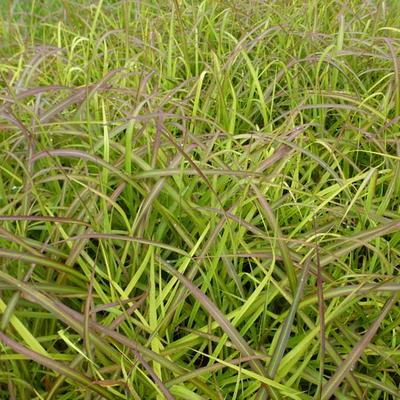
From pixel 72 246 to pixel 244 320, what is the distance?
0.34 m

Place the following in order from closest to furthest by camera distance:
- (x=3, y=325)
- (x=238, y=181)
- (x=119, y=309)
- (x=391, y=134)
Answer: (x=3, y=325) < (x=119, y=309) < (x=238, y=181) < (x=391, y=134)

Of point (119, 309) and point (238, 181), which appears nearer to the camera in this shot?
point (119, 309)

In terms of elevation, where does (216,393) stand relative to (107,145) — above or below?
below

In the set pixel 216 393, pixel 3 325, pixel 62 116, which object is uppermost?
pixel 62 116

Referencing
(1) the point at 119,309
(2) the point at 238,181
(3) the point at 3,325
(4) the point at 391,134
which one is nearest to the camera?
(3) the point at 3,325

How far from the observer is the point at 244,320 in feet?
3.70

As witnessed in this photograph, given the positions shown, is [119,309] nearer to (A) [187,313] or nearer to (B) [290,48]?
(A) [187,313]

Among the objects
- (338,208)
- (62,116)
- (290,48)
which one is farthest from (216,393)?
(290,48)

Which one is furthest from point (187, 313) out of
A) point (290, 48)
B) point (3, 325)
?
point (290, 48)

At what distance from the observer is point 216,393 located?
3.25ft

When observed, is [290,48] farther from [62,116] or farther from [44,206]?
[44,206]

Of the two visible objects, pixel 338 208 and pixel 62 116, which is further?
pixel 62 116

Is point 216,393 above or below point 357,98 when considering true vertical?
below

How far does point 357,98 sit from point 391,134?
0.12 meters
